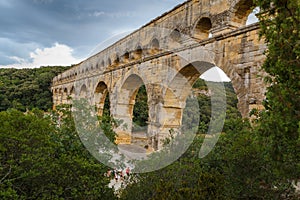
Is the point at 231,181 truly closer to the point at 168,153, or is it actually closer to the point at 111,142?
the point at 168,153

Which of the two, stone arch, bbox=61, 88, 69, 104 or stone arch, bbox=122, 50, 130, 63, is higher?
stone arch, bbox=122, 50, 130, 63

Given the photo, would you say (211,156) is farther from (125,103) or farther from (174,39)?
(125,103)

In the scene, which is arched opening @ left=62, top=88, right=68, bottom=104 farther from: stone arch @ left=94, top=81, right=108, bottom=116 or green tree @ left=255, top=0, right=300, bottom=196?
green tree @ left=255, top=0, right=300, bottom=196

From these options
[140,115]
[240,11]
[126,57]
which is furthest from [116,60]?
[240,11]

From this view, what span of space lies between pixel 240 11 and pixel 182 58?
2.28 metres

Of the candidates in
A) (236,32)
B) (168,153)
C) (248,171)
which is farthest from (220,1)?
(248,171)

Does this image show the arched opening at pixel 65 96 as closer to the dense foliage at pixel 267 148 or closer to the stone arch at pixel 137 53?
the stone arch at pixel 137 53

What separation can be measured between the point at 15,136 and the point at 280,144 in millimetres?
3524

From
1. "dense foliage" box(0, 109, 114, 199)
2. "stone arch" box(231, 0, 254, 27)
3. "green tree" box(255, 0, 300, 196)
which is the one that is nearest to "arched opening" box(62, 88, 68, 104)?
"stone arch" box(231, 0, 254, 27)

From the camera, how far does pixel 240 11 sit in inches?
322

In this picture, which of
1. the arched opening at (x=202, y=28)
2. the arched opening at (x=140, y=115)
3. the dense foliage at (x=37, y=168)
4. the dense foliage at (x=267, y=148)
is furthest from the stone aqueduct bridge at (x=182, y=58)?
the arched opening at (x=140, y=115)

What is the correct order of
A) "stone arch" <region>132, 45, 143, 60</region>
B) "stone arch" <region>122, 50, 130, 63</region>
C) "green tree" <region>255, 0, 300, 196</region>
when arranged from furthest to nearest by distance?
"stone arch" <region>122, 50, 130, 63</region>
"stone arch" <region>132, 45, 143, 60</region>
"green tree" <region>255, 0, 300, 196</region>

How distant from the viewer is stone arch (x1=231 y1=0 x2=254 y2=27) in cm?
799

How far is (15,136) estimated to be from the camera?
391 centimetres
